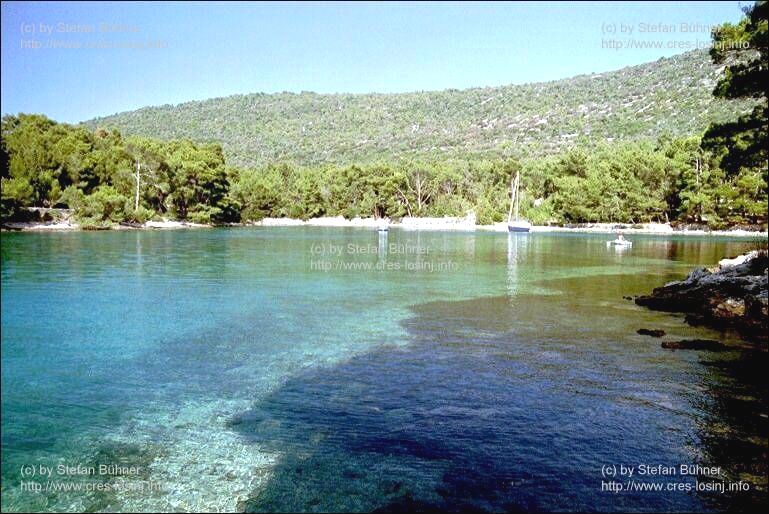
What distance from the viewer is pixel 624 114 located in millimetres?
171375

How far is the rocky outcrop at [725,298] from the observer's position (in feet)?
61.3

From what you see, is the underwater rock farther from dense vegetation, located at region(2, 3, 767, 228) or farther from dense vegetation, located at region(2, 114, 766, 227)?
dense vegetation, located at region(2, 114, 766, 227)

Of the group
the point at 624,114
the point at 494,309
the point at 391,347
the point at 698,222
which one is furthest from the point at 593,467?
the point at 624,114

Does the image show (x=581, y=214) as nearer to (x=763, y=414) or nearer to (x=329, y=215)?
(x=329, y=215)

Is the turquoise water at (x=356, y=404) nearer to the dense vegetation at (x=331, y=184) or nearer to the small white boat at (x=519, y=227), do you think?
the dense vegetation at (x=331, y=184)

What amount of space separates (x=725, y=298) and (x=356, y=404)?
16684 millimetres

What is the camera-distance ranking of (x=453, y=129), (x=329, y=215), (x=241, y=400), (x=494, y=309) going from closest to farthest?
(x=241, y=400)
(x=494, y=309)
(x=329, y=215)
(x=453, y=129)

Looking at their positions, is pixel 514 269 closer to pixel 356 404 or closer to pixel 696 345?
pixel 696 345

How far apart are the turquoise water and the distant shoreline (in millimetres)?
54881

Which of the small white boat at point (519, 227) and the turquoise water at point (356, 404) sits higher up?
the small white boat at point (519, 227)

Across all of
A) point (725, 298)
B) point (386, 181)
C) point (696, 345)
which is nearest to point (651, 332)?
point (696, 345)

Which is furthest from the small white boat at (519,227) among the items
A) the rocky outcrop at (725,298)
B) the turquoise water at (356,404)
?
the turquoise water at (356,404)

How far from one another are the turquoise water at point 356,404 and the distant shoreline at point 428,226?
54.9m

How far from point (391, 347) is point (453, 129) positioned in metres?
189
